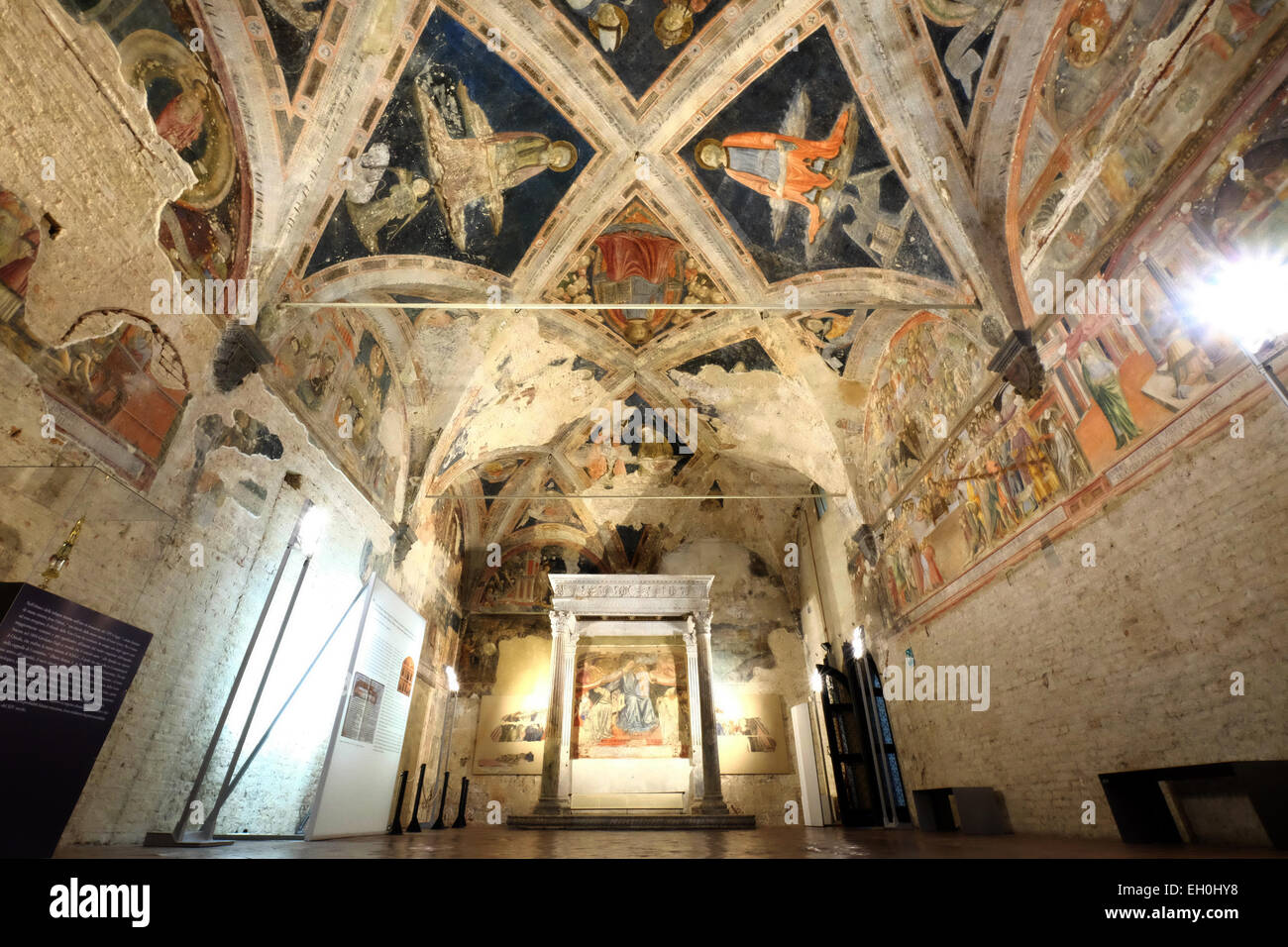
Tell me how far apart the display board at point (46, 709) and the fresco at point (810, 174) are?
805 cm

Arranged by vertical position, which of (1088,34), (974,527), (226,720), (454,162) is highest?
(454,162)

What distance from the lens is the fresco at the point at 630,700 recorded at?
1302 centimetres

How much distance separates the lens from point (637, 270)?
9617mm

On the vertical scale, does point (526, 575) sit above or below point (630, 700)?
above

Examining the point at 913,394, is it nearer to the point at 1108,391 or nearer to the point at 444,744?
the point at 1108,391

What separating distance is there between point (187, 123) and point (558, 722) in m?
10.8

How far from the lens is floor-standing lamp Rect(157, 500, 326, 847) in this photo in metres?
4.52

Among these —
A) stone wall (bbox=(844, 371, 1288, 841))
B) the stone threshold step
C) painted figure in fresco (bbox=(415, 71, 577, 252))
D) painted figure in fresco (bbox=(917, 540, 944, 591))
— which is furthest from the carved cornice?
painted figure in fresco (bbox=(415, 71, 577, 252))

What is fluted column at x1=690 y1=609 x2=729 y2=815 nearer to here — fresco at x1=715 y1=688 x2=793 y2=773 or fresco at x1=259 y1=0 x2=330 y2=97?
fresco at x1=715 y1=688 x2=793 y2=773

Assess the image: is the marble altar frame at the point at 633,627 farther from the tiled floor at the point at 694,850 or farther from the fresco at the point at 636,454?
the tiled floor at the point at 694,850

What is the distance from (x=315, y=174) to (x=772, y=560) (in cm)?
1309

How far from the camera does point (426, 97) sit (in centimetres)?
692

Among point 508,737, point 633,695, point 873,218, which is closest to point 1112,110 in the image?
point 873,218
